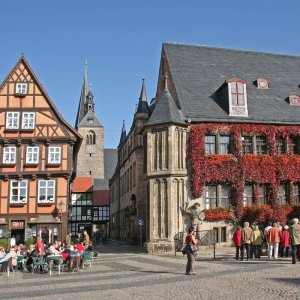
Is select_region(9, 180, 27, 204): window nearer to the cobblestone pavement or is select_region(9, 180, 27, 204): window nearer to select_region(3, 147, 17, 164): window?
select_region(3, 147, 17, 164): window

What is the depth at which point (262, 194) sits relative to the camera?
100 ft

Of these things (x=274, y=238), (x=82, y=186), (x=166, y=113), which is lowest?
(x=274, y=238)

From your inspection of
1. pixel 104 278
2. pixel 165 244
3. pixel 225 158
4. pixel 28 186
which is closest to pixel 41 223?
pixel 28 186

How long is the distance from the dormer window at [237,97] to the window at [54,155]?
12.5 m

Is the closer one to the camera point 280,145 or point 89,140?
point 280,145

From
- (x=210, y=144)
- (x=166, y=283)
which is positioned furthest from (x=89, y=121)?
(x=166, y=283)

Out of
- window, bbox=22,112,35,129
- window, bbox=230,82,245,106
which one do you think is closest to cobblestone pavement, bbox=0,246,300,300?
window, bbox=230,82,245,106

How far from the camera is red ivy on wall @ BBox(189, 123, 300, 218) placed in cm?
2930

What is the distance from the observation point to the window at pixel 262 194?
30.4m

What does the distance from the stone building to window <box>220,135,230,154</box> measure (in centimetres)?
6

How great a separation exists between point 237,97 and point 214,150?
390cm

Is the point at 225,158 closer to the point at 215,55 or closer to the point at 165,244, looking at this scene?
the point at 165,244

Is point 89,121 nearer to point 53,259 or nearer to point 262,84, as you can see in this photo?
point 262,84

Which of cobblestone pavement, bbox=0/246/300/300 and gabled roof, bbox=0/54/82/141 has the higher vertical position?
gabled roof, bbox=0/54/82/141
